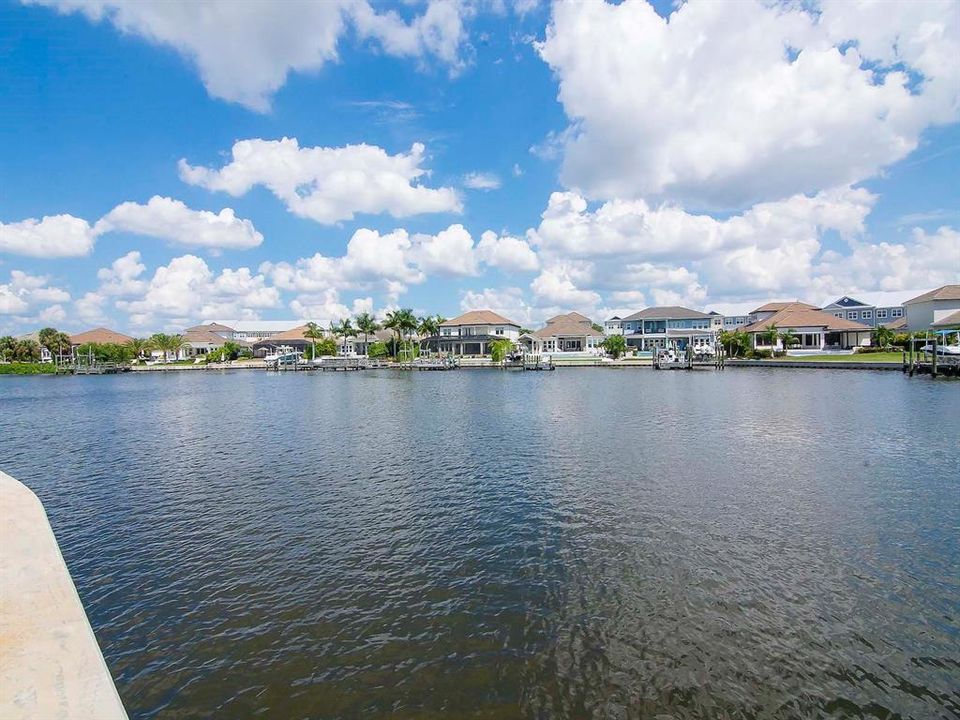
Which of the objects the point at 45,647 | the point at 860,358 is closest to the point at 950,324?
the point at 860,358

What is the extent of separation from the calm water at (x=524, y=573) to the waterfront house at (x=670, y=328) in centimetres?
9831

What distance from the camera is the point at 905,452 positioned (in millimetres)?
21781

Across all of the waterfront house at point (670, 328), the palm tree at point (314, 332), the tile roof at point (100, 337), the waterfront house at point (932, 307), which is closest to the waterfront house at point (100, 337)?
the tile roof at point (100, 337)

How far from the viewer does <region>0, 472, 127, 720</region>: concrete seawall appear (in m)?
5.43

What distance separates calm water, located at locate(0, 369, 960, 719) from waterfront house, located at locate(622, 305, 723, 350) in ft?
323

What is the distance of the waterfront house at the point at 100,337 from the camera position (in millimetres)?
139875

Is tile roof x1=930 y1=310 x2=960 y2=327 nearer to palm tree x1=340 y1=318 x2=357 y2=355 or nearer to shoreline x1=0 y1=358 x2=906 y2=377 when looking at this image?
shoreline x1=0 y1=358 x2=906 y2=377

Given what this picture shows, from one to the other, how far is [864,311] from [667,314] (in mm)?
39730

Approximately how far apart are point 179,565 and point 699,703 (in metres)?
11.3

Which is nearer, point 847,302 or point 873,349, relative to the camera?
point 873,349

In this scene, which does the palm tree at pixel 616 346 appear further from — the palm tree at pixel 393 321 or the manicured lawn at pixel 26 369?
the manicured lawn at pixel 26 369

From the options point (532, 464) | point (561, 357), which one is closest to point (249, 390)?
point (532, 464)

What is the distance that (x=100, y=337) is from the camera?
146 m

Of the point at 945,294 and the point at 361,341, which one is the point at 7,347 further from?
the point at 945,294
